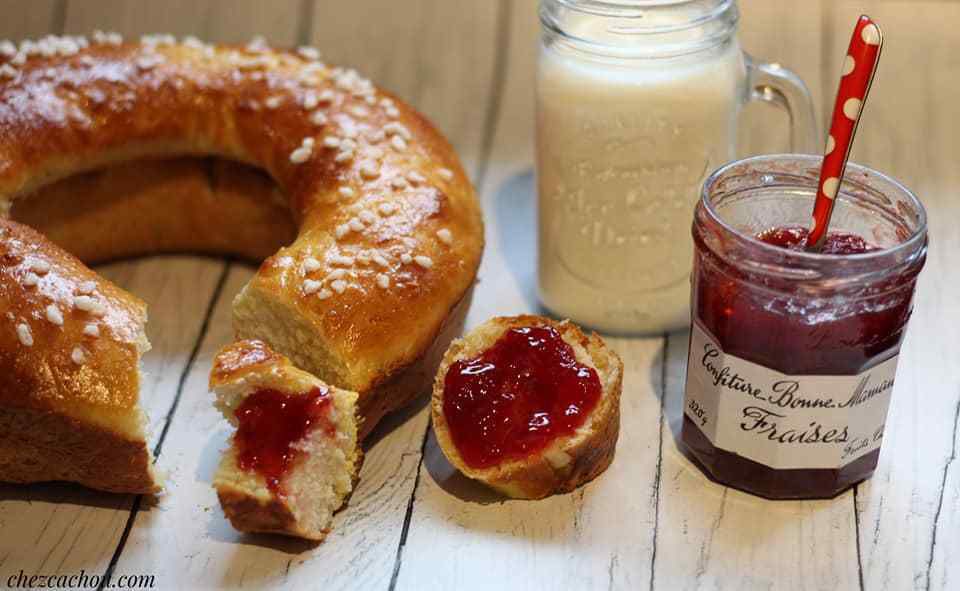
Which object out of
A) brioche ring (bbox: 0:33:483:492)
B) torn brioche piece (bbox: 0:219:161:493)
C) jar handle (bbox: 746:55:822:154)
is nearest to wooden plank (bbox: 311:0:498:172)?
brioche ring (bbox: 0:33:483:492)

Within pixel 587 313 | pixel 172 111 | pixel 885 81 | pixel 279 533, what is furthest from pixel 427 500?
pixel 885 81

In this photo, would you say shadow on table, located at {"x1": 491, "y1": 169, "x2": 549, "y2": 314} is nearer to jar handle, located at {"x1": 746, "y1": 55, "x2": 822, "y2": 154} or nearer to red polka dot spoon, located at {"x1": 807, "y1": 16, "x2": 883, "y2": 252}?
jar handle, located at {"x1": 746, "y1": 55, "x2": 822, "y2": 154}

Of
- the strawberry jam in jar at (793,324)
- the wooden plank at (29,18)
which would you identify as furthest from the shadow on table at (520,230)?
the wooden plank at (29,18)

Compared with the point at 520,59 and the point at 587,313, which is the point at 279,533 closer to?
the point at 587,313

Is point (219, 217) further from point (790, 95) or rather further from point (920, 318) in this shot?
point (920, 318)

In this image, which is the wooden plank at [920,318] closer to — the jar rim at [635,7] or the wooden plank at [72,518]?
the jar rim at [635,7]

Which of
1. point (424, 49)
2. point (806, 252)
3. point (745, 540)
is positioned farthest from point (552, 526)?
point (424, 49)
